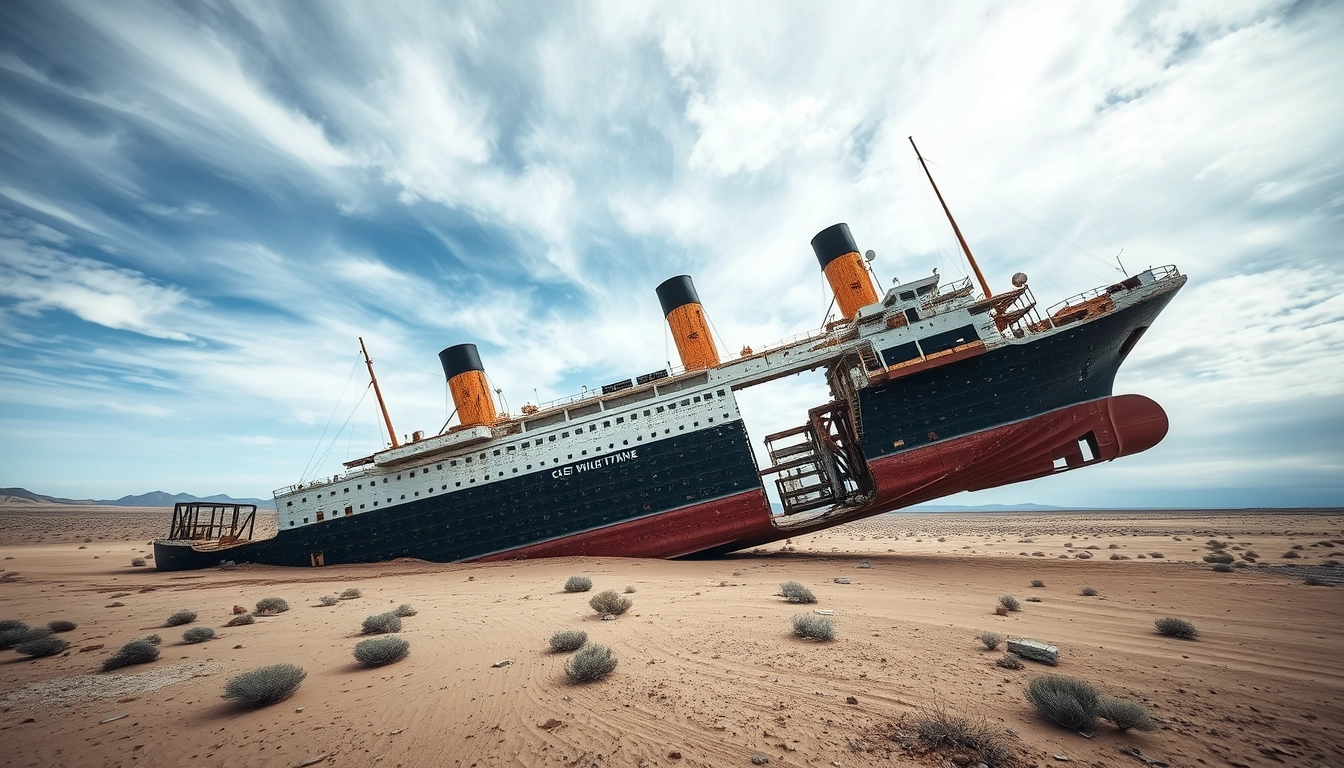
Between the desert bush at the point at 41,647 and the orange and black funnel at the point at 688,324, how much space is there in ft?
53.4

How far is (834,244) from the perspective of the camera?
1947 cm

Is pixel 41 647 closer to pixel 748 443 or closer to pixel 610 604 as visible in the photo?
pixel 610 604

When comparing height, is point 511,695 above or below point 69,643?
below

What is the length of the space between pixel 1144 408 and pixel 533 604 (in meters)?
20.6

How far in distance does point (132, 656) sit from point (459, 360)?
15251mm

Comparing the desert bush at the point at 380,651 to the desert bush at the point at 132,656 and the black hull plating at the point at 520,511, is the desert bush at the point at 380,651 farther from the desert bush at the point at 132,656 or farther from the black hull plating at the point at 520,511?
the black hull plating at the point at 520,511

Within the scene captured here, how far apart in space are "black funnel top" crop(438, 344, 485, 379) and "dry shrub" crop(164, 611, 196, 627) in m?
12.5

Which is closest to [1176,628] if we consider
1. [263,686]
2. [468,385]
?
[263,686]

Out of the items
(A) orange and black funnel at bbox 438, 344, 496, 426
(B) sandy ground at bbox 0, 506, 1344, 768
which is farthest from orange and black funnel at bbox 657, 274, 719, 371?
(B) sandy ground at bbox 0, 506, 1344, 768

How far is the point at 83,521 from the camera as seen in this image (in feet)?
169

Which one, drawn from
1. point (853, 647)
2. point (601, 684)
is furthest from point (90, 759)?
point (853, 647)

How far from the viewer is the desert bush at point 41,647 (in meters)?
6.12

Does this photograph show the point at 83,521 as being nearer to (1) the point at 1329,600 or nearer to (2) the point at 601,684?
(2) the point at 601,684

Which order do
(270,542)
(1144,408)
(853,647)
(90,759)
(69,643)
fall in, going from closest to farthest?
1. (90,759)
2. (853,647)
3. (69,643)
4. (1144,408)
5. (270,542)
